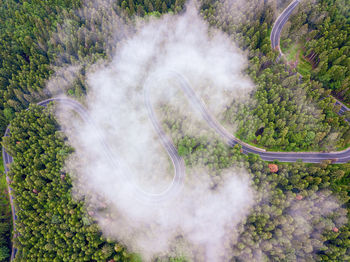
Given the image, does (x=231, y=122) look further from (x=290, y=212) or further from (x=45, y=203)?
(x=45, y=203)

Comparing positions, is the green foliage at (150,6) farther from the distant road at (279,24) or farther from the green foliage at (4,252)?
the green foliage at (4,252)

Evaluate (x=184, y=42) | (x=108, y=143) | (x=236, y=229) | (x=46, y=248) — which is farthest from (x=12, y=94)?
(x=236, y=229)

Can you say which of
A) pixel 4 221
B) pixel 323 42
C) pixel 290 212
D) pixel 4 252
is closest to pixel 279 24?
pixel 323 42

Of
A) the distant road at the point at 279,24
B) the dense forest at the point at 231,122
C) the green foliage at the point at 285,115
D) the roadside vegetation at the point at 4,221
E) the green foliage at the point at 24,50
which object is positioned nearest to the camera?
the dense forest at the point at 231,122

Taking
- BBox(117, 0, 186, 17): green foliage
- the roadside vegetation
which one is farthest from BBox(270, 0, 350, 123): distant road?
the roadside vegetation

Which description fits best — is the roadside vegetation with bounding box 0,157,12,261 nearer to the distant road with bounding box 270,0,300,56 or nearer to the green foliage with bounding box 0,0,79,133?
the green foliage with bounding box 0,0,79,133

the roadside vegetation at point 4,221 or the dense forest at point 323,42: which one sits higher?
the dense forest at point 323,42

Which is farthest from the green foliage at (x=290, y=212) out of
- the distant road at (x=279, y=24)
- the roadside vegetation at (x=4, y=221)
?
the roadside vegetation at (x=4, y=221)

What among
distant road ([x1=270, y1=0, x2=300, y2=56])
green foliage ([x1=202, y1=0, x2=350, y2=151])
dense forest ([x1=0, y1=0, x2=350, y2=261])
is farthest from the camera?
distant road ([x1=270, y1=0, x2=300, y2=56])

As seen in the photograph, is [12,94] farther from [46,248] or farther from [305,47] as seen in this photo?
[305,47]
